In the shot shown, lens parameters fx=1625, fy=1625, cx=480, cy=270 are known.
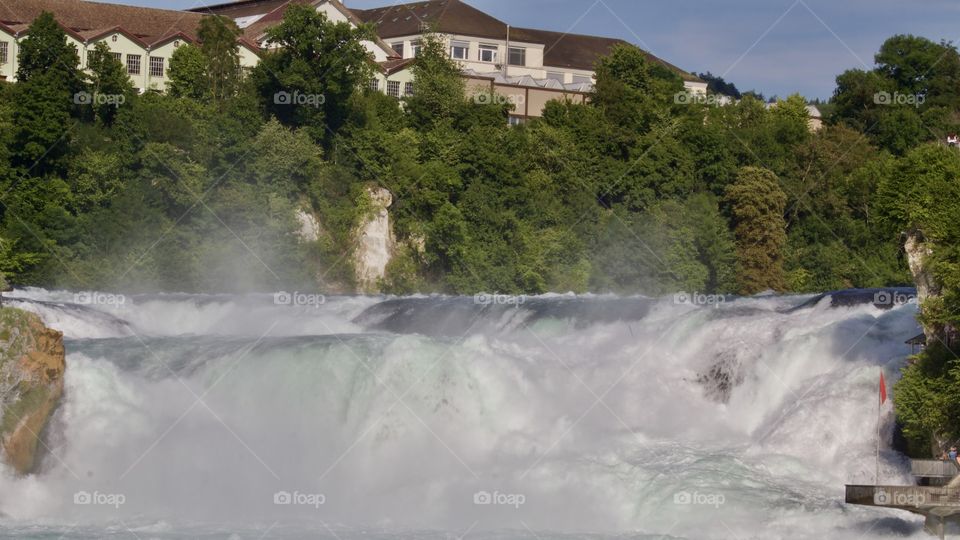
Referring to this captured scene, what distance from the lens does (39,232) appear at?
60.7m

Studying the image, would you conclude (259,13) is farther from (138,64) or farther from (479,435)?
(479,435)

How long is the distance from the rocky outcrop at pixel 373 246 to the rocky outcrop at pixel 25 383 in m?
34.9

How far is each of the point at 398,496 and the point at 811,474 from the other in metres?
8.32

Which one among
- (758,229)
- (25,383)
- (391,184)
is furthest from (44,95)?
(25,383)

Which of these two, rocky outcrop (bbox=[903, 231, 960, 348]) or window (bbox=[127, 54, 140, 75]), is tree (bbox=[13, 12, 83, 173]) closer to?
window (bbox=[127, 54, 140, 75])

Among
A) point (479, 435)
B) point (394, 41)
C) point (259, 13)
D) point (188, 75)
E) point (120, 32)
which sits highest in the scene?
point (259, 13)

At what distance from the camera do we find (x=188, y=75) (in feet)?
240

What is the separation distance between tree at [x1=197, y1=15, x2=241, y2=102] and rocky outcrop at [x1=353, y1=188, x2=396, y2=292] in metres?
8.68

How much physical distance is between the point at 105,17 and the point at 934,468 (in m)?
65.6

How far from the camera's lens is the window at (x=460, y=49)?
100 meters

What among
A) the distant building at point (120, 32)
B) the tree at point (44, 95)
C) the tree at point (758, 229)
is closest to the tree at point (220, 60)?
the distant building at point (120, 32)

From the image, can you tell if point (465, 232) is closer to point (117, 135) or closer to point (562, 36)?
point (117, 135)

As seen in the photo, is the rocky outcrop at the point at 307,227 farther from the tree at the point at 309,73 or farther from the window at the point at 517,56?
the window at the point at 517,56

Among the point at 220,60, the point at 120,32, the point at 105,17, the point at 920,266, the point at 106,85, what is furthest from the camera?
the point at 105,17
